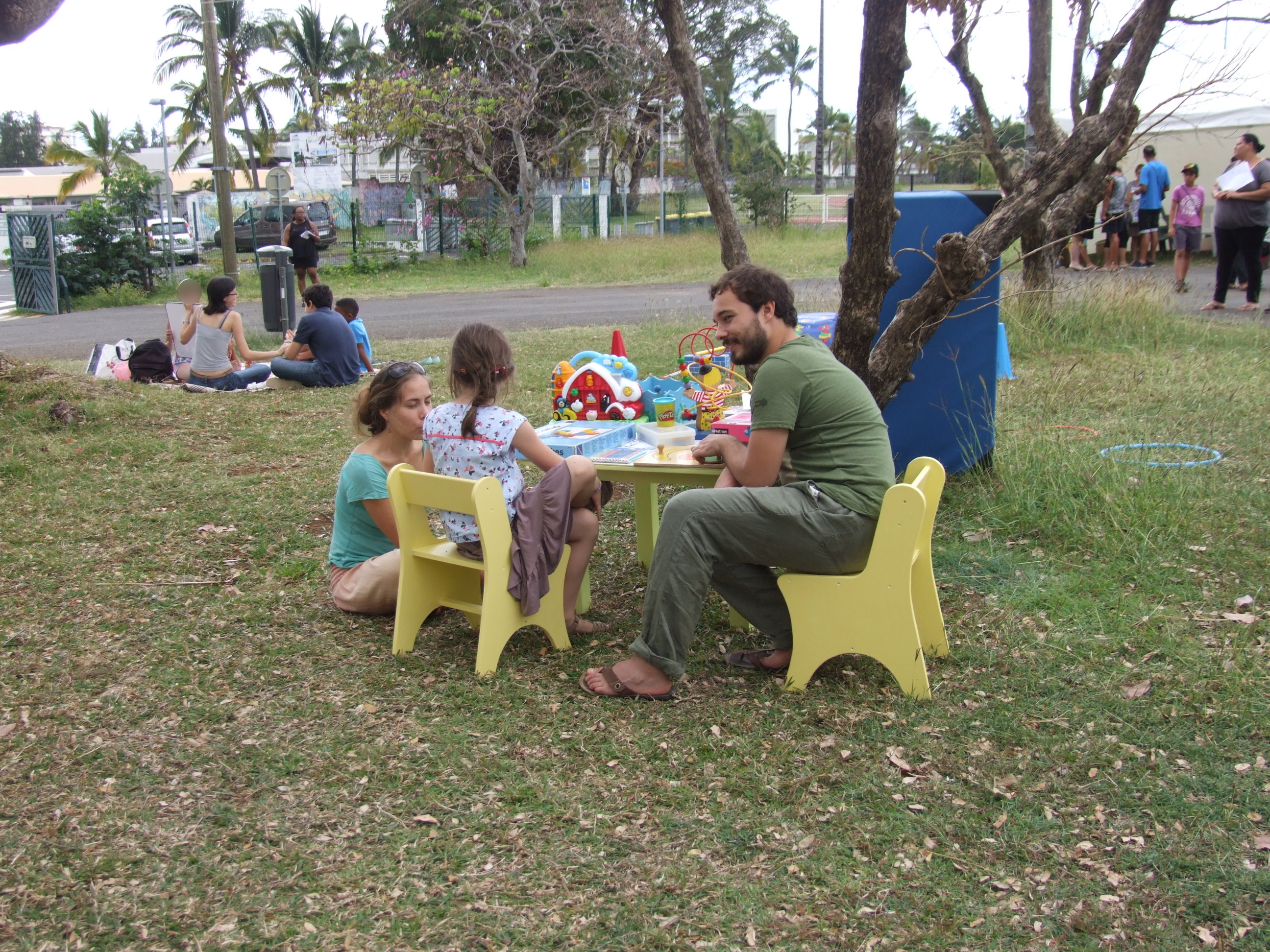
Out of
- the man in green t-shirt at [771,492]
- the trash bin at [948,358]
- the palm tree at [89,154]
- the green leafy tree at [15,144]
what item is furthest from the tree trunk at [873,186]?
the green leafy tree at [15,144]

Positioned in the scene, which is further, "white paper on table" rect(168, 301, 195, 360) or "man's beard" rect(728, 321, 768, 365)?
"white paper on table" rect(168, 301, 195, 360)

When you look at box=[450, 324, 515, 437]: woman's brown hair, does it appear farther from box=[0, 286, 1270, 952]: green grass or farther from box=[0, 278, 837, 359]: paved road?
box=[0, 278, 837, 359]: paved road

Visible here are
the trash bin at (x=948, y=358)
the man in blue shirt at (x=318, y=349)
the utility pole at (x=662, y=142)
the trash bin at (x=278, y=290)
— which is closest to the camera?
the trash bin at (x=948, y=358)

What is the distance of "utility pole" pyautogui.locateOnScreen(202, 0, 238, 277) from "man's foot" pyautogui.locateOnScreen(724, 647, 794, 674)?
12652 mm

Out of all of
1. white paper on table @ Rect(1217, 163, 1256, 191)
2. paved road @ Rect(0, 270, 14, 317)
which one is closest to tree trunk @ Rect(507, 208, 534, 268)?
paved road @ Rect(0, 270, 14, 317)

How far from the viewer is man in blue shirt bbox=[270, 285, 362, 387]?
952 centimetres

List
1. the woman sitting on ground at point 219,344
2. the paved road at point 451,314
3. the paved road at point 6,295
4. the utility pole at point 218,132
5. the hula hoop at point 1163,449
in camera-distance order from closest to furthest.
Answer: the hula hoop at point 1163,449, the woman sitting on ground at point 219,344, the paved road at point 451,314, the utility pole at point 218,132, the paved road at point 6,295

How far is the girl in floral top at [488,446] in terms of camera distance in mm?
3729

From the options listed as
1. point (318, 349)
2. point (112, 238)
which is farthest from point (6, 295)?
point (318, 349)

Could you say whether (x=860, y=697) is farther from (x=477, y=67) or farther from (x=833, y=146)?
(x=833, y=146)

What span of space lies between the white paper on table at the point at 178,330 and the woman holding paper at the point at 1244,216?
10618 mm

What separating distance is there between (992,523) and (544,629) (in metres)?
2.44

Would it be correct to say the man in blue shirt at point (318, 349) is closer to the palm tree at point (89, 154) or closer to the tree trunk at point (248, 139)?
the palm tree at point (89, 154)

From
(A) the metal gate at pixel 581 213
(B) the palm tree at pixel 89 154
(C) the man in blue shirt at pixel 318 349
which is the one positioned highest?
(B) the palm tree at pixel 89 154
